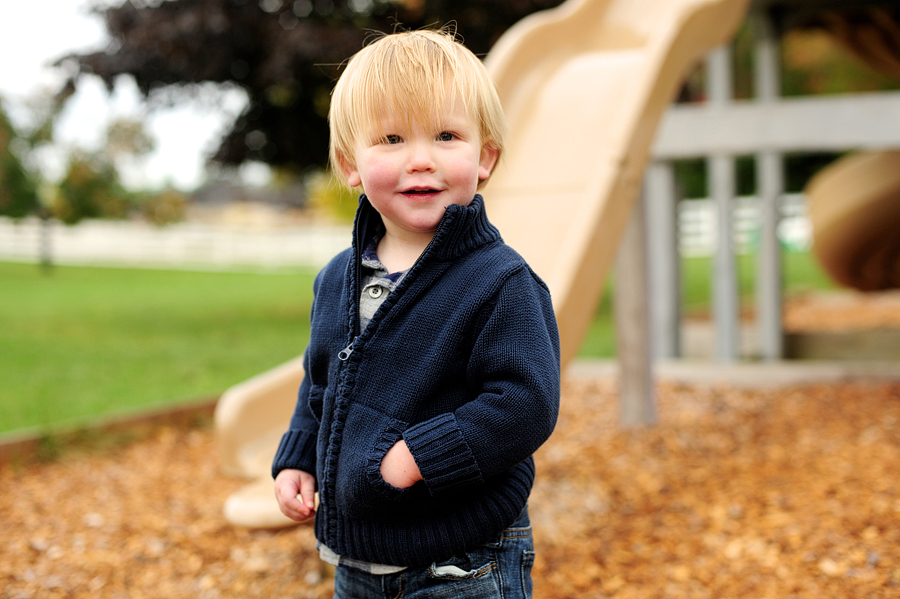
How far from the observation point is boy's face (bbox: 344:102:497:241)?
52.8 inches

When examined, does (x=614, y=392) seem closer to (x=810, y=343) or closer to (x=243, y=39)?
(x=810, y=343)

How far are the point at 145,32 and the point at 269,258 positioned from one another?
17477mm

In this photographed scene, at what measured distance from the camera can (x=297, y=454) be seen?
155 cm

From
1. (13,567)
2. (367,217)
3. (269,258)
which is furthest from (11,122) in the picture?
(367,217)

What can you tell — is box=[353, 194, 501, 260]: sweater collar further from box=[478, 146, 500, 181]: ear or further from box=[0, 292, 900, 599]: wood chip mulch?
box=[0, 292, 900, 599]: wood chip mulch

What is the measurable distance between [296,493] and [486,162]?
0.71m

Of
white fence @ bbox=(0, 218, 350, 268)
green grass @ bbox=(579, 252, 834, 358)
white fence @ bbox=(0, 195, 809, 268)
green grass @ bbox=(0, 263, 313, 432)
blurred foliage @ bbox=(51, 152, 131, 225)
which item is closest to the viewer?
green grass @ bbox=(0, 263, 313, 432)

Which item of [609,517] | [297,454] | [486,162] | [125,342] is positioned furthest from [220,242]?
[486,162]

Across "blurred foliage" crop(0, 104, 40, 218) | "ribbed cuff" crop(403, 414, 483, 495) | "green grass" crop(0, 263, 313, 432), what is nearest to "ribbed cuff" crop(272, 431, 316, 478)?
"ribbed cuff" crop(403, 414, 483, 495)

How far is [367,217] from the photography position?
59.0 inches

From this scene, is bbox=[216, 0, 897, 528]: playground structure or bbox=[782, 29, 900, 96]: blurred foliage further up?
bbox=[782, 29, 900, 96]: blurred foliage

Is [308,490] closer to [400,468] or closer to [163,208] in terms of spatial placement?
[400,468]

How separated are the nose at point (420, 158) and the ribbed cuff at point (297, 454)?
0.57m

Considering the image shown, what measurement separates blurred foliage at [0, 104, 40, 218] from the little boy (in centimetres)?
1410
